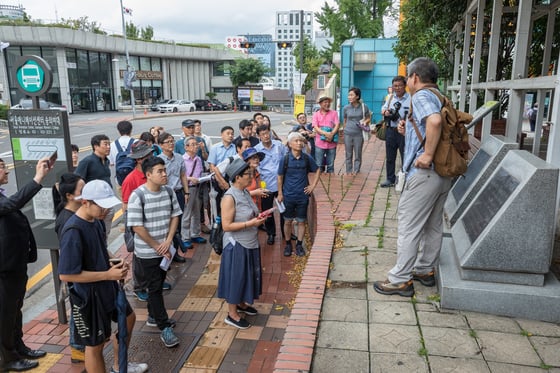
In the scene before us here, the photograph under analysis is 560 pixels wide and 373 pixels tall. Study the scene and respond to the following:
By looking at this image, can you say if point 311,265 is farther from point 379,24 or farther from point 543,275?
point 379,24

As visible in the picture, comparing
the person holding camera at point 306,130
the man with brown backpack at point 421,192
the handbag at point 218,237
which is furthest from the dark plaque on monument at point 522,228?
the person holding camera at point 306,130

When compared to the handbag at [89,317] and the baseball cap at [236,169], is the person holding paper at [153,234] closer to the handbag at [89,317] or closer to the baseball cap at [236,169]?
the baseball cap at [236,169]

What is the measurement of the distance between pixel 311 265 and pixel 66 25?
1636 inches

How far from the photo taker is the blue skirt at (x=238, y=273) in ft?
14.5

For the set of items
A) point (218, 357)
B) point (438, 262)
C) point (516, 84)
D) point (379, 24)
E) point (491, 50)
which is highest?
point (379, 24)

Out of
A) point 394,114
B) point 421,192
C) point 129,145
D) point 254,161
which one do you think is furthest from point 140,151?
point 394,114

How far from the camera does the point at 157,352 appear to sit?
168 inches

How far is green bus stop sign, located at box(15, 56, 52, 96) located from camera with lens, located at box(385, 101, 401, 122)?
5000 millimetres

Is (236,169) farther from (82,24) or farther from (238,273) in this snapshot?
(82,24)

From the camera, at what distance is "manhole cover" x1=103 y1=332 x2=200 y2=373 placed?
4.05 m

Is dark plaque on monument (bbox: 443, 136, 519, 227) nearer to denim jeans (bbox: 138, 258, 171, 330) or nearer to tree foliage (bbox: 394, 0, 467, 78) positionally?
denim jeans (bbox: 138, 258, 171, 330)

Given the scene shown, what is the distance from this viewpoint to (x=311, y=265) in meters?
4.48

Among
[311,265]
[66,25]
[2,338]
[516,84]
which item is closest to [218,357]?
[311,265]

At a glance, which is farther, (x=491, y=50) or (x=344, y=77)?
(x=344, y=77)
